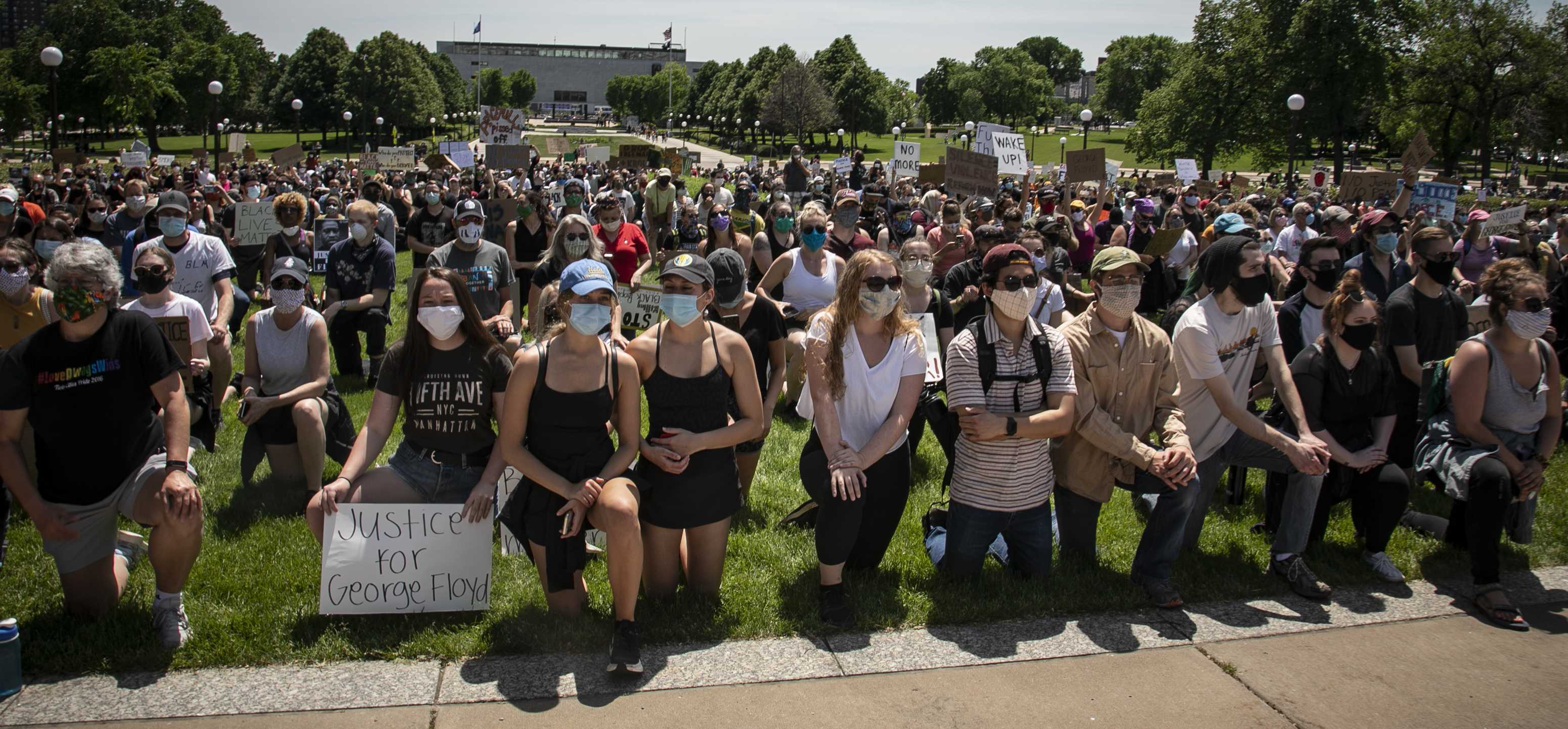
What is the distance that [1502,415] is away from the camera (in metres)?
5.80

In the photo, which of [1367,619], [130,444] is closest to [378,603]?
[130,444]

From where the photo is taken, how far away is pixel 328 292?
32.4 ft

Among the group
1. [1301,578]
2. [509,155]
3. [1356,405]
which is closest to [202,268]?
[1301,578]

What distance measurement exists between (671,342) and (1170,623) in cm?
285

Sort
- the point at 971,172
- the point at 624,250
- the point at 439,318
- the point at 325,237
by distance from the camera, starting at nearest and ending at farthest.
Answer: the point at 439,318 → the point at 624,250 → the point at 325,237 → the point at 971,172

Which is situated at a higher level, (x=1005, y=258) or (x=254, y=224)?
(x=1005, y=258)

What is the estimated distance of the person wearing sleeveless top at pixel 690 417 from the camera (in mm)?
4895

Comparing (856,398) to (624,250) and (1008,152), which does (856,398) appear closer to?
(624,250)

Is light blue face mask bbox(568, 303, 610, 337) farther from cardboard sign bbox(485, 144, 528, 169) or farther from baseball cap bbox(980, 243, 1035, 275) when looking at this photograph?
cardboard sign bbox(485, 144, 528, 169)

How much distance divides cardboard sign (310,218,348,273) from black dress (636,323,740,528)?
937cm

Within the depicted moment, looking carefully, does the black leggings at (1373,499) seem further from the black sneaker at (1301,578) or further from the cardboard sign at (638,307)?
the cardboard sign at (638,307)

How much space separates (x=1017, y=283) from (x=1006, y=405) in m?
0.62

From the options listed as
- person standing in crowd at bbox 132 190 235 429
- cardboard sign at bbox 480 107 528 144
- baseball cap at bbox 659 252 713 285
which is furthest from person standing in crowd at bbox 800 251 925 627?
cardboard sign at bbox 480 107 528 144

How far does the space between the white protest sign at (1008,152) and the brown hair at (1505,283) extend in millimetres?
10894
